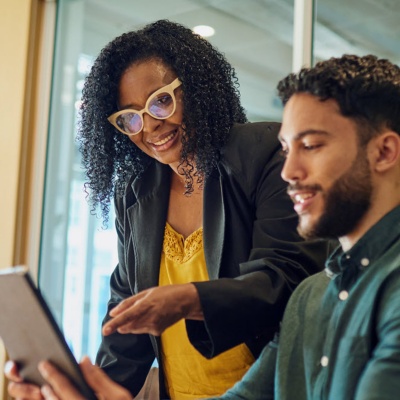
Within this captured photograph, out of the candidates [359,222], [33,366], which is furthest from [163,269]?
[359,222]

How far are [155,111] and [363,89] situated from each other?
0.69 meters

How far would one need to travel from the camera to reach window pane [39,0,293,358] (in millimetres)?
3244

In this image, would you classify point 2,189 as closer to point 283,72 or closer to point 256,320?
point 283,72

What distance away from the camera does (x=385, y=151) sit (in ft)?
3.98

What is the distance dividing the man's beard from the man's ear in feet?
0.06

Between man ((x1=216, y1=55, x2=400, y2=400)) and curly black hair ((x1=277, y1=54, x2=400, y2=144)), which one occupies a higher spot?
curly black hair ((x1=277, y1=54, x2=400, y2=144))

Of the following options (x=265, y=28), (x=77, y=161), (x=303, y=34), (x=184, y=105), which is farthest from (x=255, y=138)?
(x=77, y=161)

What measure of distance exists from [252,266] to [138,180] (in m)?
0.54

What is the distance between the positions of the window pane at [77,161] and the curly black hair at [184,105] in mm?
1112

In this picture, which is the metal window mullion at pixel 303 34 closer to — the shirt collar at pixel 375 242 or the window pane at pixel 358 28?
the window pane at pixel 358 28

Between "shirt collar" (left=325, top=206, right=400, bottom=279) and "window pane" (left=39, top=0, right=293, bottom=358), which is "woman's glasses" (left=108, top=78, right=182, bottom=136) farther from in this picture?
"window pane" (left=39, top=0, right=293, bottom=358)

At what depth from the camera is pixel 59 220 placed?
12.6ft

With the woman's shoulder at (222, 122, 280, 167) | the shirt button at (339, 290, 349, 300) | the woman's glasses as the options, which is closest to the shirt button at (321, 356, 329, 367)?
the shirt button at (339, 290, 349, 300)

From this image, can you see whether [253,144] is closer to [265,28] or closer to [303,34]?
[303,34]
